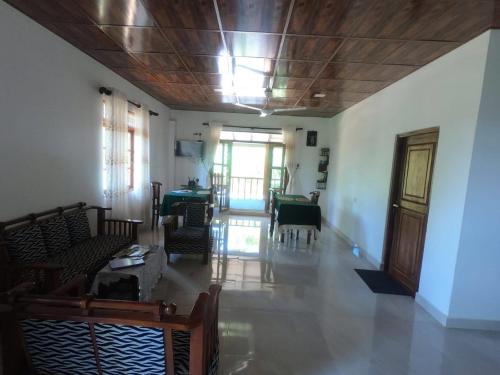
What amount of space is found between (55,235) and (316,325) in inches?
109

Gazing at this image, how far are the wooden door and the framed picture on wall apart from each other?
356 cm

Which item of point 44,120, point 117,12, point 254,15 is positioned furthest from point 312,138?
point 44,120

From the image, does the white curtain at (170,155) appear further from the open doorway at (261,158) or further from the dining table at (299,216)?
the dining table at (299,216)

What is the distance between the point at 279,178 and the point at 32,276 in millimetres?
5929

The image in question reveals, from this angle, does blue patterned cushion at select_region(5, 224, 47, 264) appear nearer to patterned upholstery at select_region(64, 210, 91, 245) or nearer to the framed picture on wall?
patterned upholstery at select_region(64, 210, 91, 245)

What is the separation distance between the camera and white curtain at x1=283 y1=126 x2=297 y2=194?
716 centimetres

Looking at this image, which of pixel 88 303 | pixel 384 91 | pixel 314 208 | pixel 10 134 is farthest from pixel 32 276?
pixel 384 91

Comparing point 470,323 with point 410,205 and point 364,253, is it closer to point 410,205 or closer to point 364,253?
point 410,205

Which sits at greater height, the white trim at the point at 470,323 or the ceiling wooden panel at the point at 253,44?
the ceiling wooden panel at the point at 253,44

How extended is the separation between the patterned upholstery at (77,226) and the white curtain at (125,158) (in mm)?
698

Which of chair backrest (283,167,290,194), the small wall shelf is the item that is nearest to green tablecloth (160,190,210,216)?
chair backrest (283,167,290,194)

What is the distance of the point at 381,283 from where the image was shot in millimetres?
3617

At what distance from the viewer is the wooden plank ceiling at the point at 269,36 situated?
2.17 meters

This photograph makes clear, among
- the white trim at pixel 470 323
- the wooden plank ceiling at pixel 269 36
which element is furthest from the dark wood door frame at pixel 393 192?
the white trim at pixel 470 323
